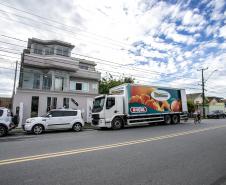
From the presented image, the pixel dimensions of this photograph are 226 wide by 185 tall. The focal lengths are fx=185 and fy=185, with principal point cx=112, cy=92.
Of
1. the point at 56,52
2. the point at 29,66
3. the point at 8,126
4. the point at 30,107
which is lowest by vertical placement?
the point at 8,126

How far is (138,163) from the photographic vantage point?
5.29m

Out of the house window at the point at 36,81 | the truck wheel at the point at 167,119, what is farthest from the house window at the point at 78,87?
the truck wheel at the point at 167,119

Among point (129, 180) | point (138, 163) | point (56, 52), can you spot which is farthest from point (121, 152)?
point (56, 52)

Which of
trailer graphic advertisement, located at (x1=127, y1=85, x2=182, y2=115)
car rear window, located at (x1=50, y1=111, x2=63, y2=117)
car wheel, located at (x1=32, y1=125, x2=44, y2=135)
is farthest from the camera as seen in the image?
trailer graphic advertisement, located at (x1=127, y1=85, x2=182, y2=115)

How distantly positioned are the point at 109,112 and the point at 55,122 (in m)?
4.45

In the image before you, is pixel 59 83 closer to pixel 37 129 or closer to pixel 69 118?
pixel 69 118

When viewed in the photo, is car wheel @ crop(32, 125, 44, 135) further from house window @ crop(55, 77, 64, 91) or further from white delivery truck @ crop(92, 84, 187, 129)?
house window @ crop(55, 77, 64, 91)

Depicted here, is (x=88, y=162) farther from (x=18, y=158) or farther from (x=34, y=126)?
(x=34, y=126)

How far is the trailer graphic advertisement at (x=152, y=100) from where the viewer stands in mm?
17109

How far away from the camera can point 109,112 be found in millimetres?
15836

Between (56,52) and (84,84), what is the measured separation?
21.7 feet

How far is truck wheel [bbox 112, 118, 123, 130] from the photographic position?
15891 millimetres

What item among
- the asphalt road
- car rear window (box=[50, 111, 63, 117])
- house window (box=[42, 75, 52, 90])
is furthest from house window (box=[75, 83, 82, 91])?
the asphalt road

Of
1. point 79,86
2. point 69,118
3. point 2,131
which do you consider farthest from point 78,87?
point 2,131
